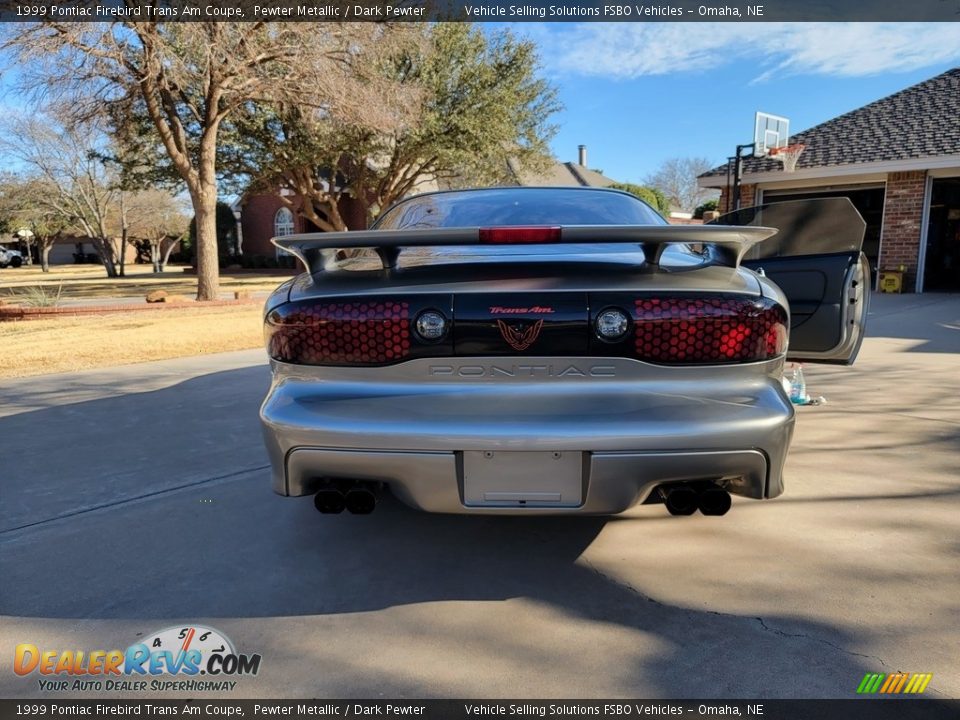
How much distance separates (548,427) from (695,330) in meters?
0.58

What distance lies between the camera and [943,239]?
15992 mm

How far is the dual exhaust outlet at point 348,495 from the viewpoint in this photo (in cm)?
219

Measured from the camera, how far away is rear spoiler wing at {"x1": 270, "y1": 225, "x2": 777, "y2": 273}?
2.03 m

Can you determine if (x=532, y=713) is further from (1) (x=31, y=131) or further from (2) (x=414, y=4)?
(1) (x=31, y=131)

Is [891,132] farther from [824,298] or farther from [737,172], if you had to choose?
[824,298]

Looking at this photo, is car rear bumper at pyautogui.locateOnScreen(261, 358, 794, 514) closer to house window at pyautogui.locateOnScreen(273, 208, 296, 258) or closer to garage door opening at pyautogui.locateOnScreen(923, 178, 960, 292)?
garage door opening at pyautogui.locateOnScreen(923, 178, 960, 292)

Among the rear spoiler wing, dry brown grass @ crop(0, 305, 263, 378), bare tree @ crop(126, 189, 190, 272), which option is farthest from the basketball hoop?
bare tree @ crop(126, 189, 190, 272)

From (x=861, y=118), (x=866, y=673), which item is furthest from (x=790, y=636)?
(x=861, y=118)

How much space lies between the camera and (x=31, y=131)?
26.4m

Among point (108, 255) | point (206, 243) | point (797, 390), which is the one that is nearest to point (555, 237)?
point (797, 390)

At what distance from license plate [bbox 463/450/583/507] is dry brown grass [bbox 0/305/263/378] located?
255 inches

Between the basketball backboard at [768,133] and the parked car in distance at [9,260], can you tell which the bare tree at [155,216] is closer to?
the parked car in distance at [9,260]

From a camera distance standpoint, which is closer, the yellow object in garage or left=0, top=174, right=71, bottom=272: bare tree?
the yellow object in garage

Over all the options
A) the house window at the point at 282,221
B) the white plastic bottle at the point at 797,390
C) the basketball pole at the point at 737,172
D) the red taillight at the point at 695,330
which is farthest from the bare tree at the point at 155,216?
the red taillight at the point at 695,330
